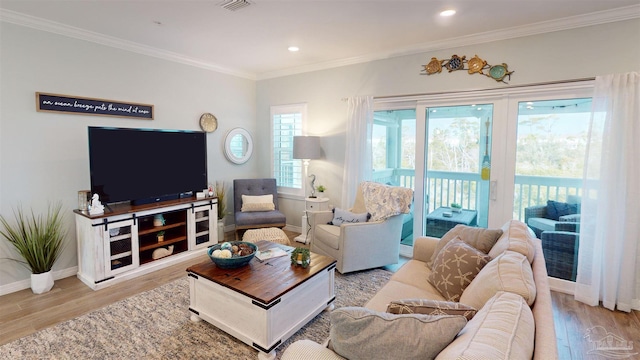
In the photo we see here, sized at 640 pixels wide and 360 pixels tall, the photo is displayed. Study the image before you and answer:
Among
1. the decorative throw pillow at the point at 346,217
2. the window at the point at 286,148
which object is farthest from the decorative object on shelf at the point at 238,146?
the decorative throw pillow at the point at 346,217

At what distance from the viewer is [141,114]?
394cm

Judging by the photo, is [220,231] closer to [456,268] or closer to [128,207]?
[128,207]

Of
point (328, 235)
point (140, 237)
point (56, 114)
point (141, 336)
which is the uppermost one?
point (56, 114)

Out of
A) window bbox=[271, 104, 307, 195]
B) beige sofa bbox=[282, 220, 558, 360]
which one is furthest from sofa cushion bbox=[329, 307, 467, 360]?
window bbox=[271, 104, 307, 195]

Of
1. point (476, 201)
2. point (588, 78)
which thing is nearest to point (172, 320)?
point (476, 201)

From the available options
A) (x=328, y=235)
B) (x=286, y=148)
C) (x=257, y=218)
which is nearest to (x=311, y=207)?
(x=257, y=218)

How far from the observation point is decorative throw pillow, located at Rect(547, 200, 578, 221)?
3.17 meters

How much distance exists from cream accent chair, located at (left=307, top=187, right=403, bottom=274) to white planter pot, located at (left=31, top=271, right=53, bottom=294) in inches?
107

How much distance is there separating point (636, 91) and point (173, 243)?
16.6 feet

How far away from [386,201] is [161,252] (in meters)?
2.78

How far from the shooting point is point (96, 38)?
346 cm

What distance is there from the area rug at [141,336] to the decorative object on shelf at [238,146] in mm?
2620

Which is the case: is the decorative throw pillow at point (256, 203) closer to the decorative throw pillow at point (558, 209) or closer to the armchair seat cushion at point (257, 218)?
the armchair seat cushion at point (257, 218)

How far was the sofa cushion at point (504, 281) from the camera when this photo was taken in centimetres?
140
